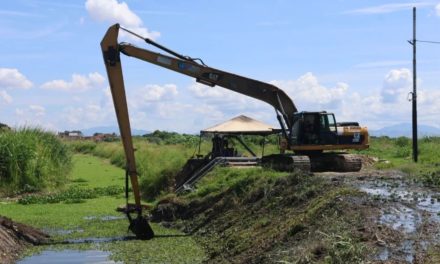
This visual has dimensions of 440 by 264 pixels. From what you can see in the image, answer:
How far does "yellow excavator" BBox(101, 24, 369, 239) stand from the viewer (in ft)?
52.3

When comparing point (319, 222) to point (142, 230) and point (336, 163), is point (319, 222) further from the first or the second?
point (336, 163)

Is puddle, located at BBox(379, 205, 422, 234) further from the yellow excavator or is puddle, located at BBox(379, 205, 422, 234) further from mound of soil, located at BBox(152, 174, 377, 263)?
the yellow excavator

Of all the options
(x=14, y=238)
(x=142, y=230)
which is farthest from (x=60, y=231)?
(x=142, y=230)

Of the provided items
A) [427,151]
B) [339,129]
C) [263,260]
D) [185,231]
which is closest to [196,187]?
[185,231]

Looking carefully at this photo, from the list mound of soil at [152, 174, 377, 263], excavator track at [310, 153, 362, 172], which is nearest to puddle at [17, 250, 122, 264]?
mound of soil at [152, 174, 377, 263]

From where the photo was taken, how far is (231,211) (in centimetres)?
1627

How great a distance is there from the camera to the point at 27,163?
27656 mm

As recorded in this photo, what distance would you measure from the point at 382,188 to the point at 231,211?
397 cm

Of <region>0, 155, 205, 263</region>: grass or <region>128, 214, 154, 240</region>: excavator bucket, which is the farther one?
<region>128, 214, 154, 240</region>: excavator bucket

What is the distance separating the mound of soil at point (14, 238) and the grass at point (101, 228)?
1.32 feet

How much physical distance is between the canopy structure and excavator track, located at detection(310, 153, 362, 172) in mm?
4747

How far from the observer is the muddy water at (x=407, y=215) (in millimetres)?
8914

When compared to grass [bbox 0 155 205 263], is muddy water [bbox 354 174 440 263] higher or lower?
higher

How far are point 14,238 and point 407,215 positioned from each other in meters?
9.07
